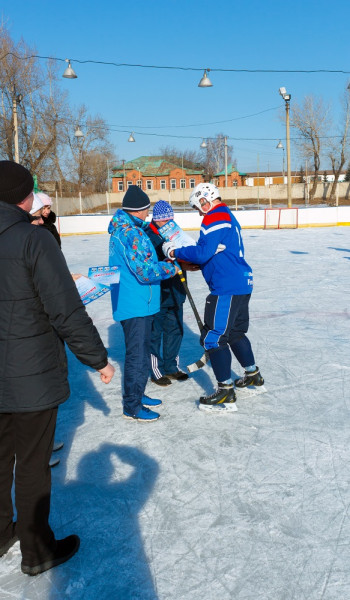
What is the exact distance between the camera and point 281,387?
12.9 ft

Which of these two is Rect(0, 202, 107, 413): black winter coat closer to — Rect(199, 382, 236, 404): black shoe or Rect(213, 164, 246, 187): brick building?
Rect(199, 382, 236, 404): black shoe

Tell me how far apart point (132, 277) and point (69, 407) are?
1089 mm

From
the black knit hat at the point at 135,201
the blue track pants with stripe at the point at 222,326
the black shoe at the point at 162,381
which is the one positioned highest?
the black knit hat at the point at 135,201

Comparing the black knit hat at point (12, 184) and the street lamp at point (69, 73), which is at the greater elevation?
the street lamp at point (69, 73)

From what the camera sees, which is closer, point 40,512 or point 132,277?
point 40,512

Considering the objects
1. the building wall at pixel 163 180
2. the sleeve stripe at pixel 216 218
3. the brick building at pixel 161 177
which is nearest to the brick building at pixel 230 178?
the brick building at pixel 161 177

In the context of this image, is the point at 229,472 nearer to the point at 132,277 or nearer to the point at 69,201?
the point at 132,277

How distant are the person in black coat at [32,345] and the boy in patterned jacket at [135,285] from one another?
1.25 m

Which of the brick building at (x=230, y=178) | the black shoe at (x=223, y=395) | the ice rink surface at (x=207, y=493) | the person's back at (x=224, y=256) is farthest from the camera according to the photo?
the brick building at (x=230, y=178)

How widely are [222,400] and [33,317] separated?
1965mm

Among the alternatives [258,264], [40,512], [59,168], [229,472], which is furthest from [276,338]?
[59,168]

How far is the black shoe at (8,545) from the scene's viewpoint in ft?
7.11

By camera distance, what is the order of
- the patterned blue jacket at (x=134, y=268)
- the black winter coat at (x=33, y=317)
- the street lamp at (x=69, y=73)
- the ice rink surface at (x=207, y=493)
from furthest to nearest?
the street lamp at (x=69, y=73) < the patterned blue jacket at (x=134, y=268) < the ice rink surface at (x=207, y=493) < the black winter coat at (x=33, y=317)

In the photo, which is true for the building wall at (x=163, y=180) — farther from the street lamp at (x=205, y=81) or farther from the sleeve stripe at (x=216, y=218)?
the sleeve stripe at (x=216, y=218)
